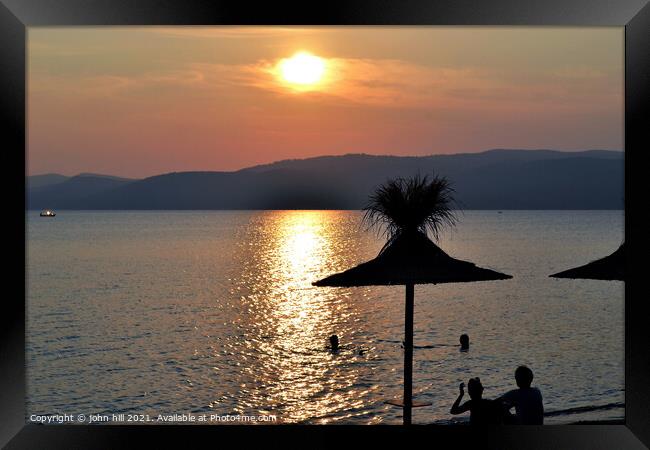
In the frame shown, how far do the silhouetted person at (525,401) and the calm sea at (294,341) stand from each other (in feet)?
38.7

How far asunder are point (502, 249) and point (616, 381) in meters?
79.9

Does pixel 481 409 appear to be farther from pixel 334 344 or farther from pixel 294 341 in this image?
pixel 294 341

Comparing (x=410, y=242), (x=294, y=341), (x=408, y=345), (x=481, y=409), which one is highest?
(x=410, y=242)

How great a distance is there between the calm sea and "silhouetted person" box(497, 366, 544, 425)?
11797 millimetres

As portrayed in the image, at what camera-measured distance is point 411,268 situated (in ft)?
35.2

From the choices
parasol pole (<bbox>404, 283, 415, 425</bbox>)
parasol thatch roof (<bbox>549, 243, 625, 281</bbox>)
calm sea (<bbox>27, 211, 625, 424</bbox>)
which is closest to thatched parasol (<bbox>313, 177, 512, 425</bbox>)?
parasol pole (<bbox>404, 283, 415, 425</bbox>)

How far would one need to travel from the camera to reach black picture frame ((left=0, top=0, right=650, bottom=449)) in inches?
247

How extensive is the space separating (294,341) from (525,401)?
33365 millimetres

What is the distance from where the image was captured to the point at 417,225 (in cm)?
1085

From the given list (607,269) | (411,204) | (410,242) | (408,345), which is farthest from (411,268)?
(607,269)

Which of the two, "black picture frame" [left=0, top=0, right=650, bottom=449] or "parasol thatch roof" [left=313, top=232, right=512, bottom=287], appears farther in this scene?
"parasol thatch roof" [left=313, top=232, right=512, bottom=287]

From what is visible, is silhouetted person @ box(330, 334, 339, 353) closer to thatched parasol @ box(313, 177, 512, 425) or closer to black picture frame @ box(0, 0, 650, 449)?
thatched parasol @ box(313, 177, 512, 425)

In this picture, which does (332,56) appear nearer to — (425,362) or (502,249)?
(502,249)

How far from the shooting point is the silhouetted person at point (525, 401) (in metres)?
6.76
